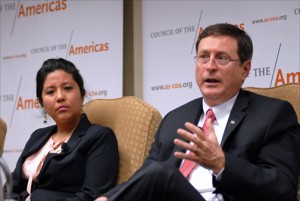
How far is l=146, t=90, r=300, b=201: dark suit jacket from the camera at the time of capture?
186cm

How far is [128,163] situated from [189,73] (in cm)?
117

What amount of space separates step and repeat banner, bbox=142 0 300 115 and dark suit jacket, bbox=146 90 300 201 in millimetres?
1051

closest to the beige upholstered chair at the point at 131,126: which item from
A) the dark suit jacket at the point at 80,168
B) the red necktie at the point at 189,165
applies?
the dark suit jacket at the point at 80,168

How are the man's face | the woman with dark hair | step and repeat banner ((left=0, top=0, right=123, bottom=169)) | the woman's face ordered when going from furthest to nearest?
1. step and repeat banner ((left=0, top=0, right=123, bottom=169))
2. the woman's face
3. the woman with dark hair
4. the man's face

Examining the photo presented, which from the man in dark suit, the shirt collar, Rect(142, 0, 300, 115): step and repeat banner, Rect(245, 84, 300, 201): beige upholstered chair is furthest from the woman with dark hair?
Rect(142, 0, 300, 115): step and repeat banner

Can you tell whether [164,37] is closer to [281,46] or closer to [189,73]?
[189,73]

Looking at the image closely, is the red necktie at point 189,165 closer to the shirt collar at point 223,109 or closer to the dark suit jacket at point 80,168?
the shirt collar at point 223,109

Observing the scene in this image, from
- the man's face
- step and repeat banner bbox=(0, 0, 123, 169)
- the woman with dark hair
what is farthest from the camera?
step and repeat banner bbox=(0, 0, 123, 169)

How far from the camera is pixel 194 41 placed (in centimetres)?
362

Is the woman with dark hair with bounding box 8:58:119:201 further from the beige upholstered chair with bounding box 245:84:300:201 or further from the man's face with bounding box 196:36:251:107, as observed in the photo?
the beige upholstered chair with bounding box 245:84:300:201

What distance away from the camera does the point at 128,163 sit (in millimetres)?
2635

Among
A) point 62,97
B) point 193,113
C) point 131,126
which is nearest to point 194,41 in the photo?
point 131,126

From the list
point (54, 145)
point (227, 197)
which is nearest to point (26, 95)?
point (54, 145)

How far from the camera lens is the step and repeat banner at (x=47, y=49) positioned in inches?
154
